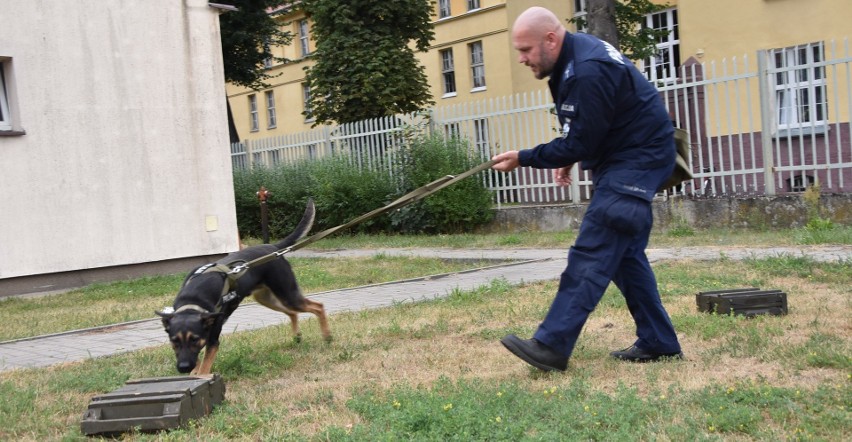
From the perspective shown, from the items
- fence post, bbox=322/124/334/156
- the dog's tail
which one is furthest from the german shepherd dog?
fence post, bbox=322/124/334/156

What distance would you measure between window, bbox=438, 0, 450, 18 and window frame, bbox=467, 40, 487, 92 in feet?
6.98

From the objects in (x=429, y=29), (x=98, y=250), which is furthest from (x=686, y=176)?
(x=429, y=29)

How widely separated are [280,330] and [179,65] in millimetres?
7665

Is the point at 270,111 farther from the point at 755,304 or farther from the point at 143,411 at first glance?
the point at 143,411

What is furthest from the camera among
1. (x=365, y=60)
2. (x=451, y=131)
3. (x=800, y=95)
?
(x=365, y=60)

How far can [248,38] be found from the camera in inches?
1001

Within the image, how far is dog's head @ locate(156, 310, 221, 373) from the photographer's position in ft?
15.6

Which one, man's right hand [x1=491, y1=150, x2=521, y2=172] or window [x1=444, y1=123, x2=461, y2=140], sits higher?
window [x1=444, y1=123, x2=461, y2=140]

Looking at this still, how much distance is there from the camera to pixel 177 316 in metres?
4.84

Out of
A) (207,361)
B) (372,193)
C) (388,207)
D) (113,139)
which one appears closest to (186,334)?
(207,361)

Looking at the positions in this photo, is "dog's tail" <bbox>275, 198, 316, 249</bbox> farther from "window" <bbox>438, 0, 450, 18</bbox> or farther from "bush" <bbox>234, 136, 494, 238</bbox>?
"window" <bbox>438, 0, 450, 18</bbox>

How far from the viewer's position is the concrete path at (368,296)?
664 cm

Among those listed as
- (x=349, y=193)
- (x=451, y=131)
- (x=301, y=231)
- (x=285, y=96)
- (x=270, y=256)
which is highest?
(x=285, y=96)

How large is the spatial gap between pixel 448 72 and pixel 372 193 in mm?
19007
